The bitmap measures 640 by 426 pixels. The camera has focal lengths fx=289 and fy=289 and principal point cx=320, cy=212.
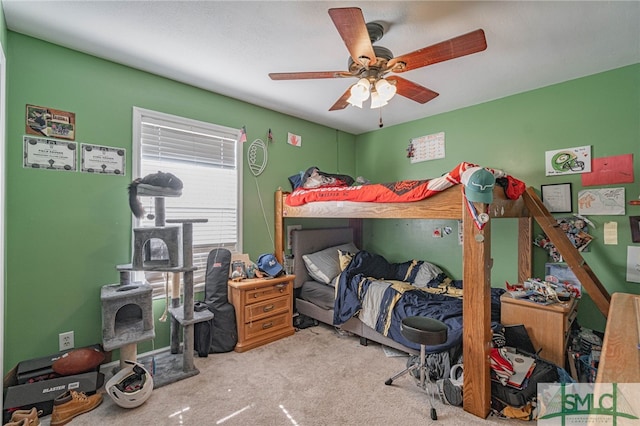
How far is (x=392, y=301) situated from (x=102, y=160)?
275cm

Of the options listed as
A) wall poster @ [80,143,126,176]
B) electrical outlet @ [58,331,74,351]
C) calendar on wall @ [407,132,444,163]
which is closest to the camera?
electrical outlet @ [58,331,74,351]

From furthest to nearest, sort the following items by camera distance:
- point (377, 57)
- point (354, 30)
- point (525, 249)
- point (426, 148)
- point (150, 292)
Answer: point (426, 148), point (525, 249), point (150, 292), point (377, 57), point (354, 30)

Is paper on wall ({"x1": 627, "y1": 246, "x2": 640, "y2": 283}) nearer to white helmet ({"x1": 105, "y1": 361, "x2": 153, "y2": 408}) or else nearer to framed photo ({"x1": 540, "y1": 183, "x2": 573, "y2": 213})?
framed photo ({"x1": 540, "y1": 183, "x2": 573, "y2": 213})

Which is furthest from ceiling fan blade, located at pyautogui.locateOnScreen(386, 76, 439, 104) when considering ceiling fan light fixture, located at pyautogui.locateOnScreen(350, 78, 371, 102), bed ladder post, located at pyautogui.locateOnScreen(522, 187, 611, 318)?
bed ladder post, located at pyautogui.locateOnScreen(522, 187, 611, 318)

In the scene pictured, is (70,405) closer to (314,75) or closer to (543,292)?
A: (314,75)

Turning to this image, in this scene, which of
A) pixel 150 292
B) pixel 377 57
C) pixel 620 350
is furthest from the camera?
pixel 150 292

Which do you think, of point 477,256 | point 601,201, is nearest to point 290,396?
point 477,256

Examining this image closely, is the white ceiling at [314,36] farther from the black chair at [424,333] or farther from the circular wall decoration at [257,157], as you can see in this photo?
the black chair at [424,333]

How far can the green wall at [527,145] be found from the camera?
94.7 inches

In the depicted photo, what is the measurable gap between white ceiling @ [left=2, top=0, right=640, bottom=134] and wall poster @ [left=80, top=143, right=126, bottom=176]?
0.74m

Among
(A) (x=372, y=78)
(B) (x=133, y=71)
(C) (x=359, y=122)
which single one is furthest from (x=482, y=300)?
(B) (x=133, y=71)

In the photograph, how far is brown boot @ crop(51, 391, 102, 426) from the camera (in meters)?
1.76

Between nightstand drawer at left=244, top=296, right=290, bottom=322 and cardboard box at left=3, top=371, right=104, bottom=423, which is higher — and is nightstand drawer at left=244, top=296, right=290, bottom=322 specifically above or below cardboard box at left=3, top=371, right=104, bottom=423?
above

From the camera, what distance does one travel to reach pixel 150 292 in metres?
2.22
